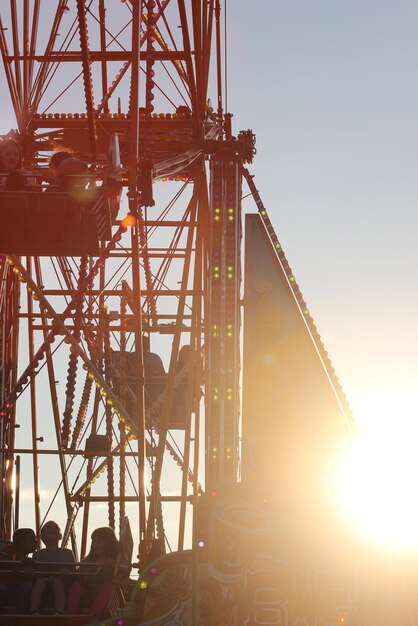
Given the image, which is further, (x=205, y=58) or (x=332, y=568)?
(x=205, y=58)

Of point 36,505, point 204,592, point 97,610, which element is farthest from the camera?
point 36,505

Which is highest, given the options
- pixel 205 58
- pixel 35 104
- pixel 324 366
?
pixel 35 104

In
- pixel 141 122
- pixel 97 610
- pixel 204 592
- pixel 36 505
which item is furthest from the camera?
pixel 36 505

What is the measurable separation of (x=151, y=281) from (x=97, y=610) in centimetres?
1308

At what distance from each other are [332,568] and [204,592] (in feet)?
3.46

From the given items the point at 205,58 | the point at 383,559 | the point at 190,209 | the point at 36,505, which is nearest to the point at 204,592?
the point at 383,559

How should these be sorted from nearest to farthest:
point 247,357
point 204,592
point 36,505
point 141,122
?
point 204,592, point 247,357, point 141,122, point 36,505

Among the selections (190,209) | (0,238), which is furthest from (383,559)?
(190,209)

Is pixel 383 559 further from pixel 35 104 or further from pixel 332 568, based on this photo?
pixel 35 104

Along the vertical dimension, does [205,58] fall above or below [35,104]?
below

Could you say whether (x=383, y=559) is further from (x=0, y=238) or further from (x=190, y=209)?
(x=190, y=209)

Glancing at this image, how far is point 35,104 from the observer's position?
2370 centimetres

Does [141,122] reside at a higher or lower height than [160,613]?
higher

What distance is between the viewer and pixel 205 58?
1975cm
